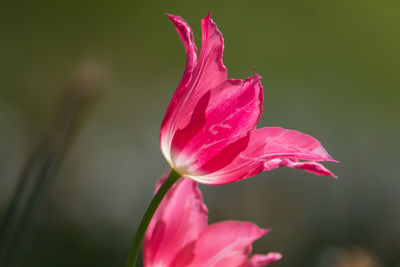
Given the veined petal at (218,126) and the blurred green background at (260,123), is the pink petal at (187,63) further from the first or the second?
the blurred green background at (260,123)

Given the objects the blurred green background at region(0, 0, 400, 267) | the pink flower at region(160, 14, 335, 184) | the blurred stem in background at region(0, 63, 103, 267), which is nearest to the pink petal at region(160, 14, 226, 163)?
the pink flower at region(160, 14, 335, 184)

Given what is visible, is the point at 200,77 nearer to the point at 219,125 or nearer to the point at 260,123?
the point at 219,125

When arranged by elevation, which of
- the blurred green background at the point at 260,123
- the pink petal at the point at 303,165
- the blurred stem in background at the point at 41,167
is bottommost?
the blurred green background at the point at 260,123

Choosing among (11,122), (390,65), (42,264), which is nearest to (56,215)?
(42,264)

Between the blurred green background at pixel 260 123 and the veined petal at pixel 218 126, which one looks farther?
the blurred green background at pixel 260 123

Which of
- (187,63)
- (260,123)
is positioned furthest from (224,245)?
(260,123)

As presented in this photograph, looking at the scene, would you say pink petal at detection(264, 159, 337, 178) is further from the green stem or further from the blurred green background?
the blurred green background

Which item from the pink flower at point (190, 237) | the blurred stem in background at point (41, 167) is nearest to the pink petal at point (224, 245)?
the pink flower at point (190, 237)

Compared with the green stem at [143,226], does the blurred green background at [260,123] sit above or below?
below
